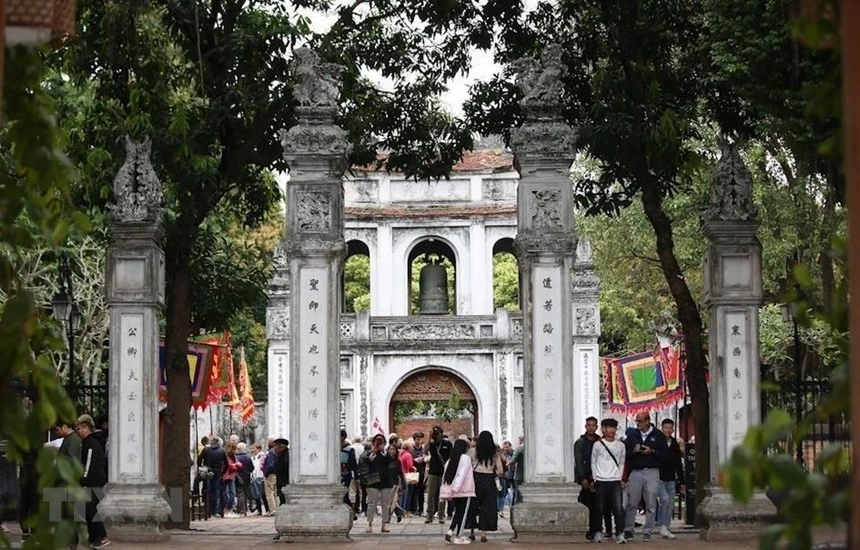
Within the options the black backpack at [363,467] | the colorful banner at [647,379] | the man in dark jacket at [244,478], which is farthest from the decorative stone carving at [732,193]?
the man in dark jacket at [244,478]

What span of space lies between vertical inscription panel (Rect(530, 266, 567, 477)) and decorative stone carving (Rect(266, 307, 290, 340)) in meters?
21.3

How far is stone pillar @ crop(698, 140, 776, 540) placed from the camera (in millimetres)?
18344

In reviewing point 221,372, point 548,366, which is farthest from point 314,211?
point 221,372

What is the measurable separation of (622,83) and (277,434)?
20.7 metres

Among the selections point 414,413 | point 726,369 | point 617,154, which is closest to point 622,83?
point 617,154

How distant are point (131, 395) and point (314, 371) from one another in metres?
2.21

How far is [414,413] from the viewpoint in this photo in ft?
151

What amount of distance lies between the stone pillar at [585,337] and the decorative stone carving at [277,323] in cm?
730

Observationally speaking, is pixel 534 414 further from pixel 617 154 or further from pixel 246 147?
pixel 246 147

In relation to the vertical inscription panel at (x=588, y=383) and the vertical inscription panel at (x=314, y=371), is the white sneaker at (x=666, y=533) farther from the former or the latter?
the vertical inscription panel at (x=588, y=383)

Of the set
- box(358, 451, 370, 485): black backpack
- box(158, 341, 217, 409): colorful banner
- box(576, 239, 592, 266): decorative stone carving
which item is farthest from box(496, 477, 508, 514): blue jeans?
box(576, 239, 592, 266): decorative stone carving

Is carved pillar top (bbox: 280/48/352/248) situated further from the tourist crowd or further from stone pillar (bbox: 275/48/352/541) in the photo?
the tourist crowd

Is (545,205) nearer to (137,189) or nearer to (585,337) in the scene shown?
(137,189)

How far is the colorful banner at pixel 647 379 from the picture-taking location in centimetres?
3008
